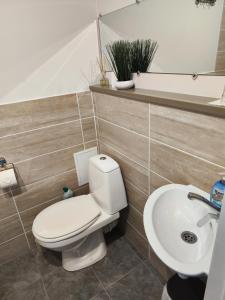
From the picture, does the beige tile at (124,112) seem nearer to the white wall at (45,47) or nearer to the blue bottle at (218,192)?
the white wall at (45,47)

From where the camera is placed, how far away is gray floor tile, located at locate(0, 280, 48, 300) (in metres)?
1.41

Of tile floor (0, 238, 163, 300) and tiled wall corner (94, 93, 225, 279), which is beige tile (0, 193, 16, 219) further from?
tiled wall corner (94, 93, 225, 279)

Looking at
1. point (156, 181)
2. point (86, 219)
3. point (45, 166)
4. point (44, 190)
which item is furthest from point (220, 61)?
point (44, 190)

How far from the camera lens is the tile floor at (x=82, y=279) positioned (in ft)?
4.57

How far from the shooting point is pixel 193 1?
0.91m

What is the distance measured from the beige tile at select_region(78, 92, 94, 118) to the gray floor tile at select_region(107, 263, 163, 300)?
47.8 inches

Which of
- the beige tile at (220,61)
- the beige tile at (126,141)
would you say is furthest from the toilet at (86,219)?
the beige tile at (220,61)

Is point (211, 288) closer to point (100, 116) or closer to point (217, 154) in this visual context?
point (217, 154)

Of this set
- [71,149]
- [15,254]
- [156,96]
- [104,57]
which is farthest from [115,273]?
[104,57]

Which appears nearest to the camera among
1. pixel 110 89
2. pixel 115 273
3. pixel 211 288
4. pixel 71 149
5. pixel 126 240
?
pixel 211 288

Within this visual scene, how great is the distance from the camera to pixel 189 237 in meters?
0.91

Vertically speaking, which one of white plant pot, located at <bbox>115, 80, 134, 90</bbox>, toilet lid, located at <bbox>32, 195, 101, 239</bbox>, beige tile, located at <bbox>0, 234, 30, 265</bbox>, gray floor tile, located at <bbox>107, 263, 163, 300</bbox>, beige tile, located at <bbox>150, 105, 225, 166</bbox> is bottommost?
gray floor tile, located at <bbox>107, 263, 163, 300</bbox>

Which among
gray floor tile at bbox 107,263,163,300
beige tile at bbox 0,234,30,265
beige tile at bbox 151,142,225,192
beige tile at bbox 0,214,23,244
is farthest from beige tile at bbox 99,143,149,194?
beige tile at bbox 0,234,30,265

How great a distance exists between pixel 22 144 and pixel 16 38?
0.65m
